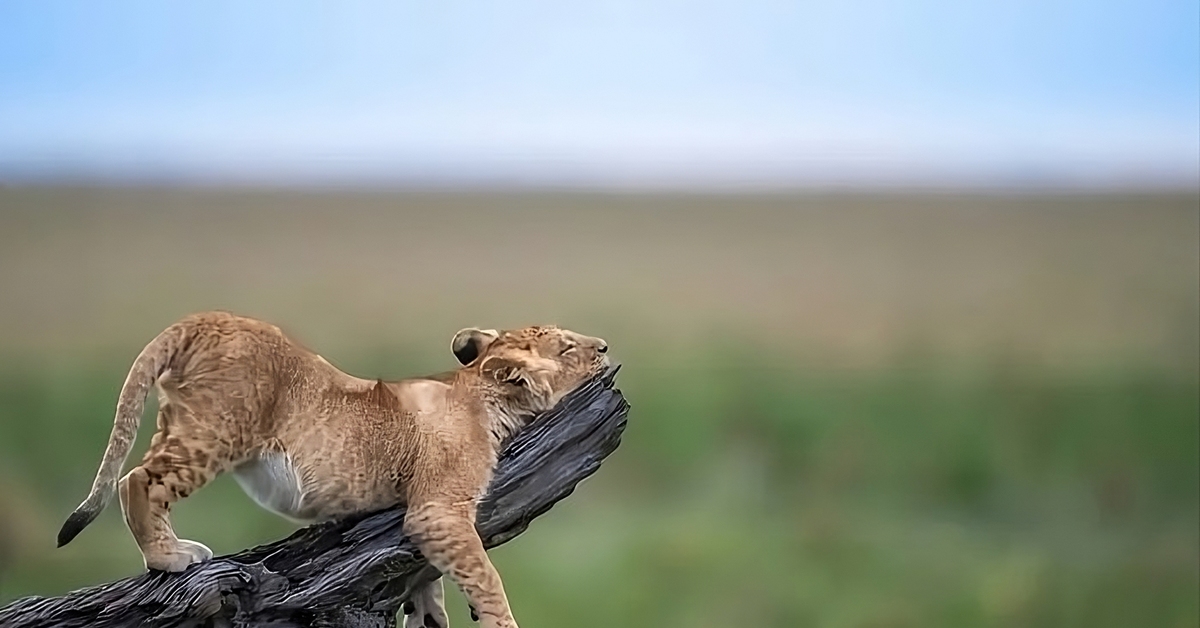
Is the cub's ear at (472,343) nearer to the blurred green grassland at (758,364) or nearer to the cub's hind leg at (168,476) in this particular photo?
the cub's hind leg at (168,476)

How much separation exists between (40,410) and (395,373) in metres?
0.76

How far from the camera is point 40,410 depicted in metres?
2.29

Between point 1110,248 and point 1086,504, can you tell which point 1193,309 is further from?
point 1086,504

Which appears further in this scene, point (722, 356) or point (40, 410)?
point (722, 356)

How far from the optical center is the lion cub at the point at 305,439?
1.36 metres

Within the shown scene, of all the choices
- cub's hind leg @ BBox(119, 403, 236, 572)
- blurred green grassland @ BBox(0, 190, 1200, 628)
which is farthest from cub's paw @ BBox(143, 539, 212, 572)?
blurred green grassland @ BBox(0, 190, 1200, 628)

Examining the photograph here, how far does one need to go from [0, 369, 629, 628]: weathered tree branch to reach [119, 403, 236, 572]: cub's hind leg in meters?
0.04

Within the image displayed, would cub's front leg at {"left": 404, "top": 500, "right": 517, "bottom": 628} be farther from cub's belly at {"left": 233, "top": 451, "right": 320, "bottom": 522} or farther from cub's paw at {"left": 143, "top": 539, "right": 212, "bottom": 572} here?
cub's paw at {"left": 143, "top": 539, "right": 212, "bottom": 572}

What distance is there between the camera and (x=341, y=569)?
1436 millimetres

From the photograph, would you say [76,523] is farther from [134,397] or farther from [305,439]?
[305,439]

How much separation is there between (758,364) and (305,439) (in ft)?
4.35

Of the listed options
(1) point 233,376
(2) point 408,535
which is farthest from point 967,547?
(1) point 233,376

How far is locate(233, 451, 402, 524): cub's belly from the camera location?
1.42 m

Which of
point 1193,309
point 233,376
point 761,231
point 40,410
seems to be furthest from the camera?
point 1193,309
